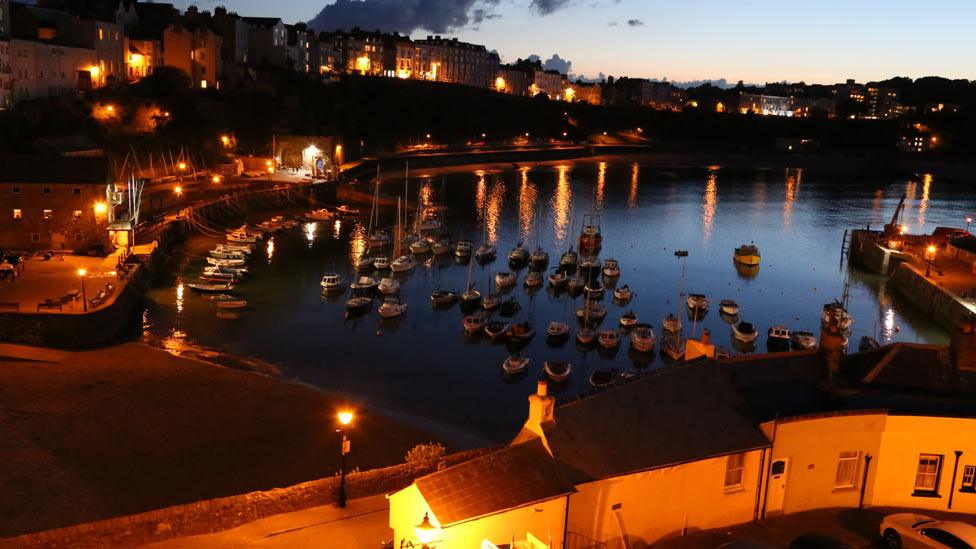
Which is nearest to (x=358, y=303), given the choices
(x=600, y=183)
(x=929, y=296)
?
(x=929, y=296)

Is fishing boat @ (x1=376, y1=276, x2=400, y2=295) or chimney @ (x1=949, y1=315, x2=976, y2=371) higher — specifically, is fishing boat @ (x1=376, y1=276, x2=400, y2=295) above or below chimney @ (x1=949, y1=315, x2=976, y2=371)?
below

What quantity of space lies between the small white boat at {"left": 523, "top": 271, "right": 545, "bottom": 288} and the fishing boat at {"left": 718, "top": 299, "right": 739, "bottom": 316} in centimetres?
879

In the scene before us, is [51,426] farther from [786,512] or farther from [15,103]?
[15,103]

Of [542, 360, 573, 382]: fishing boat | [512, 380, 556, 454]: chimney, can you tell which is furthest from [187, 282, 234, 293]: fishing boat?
[512, 380, 556, 454]: chimney

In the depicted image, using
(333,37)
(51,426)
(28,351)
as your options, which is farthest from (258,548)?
(333,37)

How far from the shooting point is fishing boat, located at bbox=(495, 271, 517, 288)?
39156 mm

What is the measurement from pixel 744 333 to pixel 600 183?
2559 inches

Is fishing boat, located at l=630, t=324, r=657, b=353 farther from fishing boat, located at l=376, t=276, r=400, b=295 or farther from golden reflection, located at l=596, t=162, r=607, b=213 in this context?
golden reflection, located at l=596, t=162, r=607, b=213

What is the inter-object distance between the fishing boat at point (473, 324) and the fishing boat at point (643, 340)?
5825 mm

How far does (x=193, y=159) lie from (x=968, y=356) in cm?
5974

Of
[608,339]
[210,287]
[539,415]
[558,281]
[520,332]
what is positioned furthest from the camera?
[558,281]

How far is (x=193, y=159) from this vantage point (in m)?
62.7

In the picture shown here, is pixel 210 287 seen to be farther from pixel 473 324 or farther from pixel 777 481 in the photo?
pixel 777 481

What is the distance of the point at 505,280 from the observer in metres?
39.3
